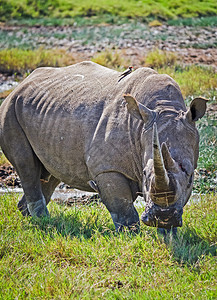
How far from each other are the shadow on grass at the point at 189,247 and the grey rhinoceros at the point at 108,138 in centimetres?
33

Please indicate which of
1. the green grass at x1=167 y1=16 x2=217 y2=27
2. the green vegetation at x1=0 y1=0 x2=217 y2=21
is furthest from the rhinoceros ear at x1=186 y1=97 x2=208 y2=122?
the green vegetation at x1=0 y1=0 x2=217 y2=21

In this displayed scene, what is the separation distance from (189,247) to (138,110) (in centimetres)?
125

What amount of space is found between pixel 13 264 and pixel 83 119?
63.2 inches

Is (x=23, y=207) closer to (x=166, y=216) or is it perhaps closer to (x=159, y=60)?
(x=166, y=216)

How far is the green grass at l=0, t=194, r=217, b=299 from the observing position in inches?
170

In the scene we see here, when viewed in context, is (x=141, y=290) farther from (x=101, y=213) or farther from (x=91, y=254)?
(x=101, y=213)

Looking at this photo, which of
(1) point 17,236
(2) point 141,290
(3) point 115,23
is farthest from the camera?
(3) point 115,23

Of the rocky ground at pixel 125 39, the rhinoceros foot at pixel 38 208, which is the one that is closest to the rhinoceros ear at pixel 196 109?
the rhinoceros foot at pixel 38 208

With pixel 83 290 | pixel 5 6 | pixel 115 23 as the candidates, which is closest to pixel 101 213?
pixel 83 290

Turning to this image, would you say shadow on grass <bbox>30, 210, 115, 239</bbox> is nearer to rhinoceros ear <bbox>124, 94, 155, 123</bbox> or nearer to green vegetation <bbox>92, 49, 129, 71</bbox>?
rhinoceros ear <bbox>124, 94, 155, 123</bbox>

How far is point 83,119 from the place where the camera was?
5734 mm

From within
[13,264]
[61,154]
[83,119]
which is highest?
[83,119]

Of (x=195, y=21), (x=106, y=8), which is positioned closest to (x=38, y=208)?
(x=195, y=21)

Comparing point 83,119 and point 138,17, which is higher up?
point 83,119
